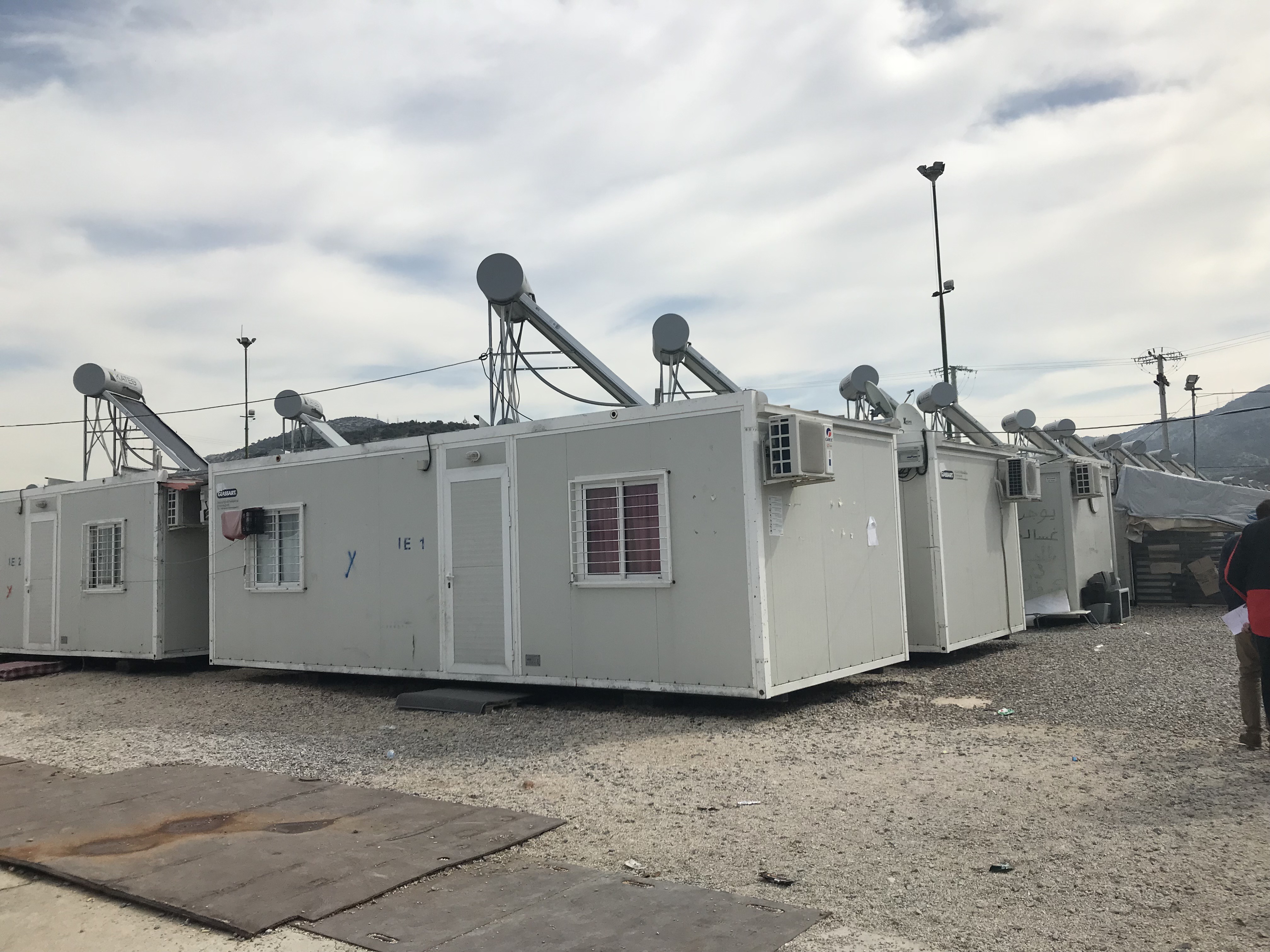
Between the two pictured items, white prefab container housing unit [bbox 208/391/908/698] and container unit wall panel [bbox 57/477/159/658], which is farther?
container unit wall panel [bbox 57/477/159/658]

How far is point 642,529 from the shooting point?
27.9 ft

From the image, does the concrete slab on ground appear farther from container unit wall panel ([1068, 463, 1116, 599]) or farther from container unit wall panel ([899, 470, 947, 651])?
container unit wall panel ([1068, 463, 1116, 599])

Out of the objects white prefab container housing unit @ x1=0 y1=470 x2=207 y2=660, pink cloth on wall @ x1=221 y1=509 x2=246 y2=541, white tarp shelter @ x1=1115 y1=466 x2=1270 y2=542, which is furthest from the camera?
white tarp shelter @ x1=1115 y1=466 x2=1270 y2=542

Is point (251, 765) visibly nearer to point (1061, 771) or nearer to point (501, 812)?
point (501, 812)

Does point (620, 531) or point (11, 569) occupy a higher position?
point (620, 531)

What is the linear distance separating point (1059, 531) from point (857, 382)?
4.22 meters

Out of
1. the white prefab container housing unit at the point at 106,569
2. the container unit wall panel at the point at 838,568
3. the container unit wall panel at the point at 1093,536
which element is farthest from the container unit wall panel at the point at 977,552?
the white prefab container housing unit at the point at 106,569

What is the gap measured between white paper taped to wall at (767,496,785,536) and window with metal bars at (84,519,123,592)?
9835 millimetres

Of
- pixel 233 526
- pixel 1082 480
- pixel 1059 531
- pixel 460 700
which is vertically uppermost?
pixel 1082 480

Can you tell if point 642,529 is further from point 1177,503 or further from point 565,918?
point 1177,503

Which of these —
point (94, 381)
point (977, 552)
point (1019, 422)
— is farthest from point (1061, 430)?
point (94, 381)

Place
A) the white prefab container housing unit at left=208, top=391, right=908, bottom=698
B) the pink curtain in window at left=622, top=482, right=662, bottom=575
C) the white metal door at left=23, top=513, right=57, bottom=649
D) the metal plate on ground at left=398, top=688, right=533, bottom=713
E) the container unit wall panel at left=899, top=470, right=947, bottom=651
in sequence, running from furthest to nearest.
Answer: the white metal door at left=23, top=513, right=57, bottom=649, the container unit wall panel at left=899, top=470, right=947, bottom=651, the metal plate on ground at left=398, top=688, right=533, bottom=713, the pink curtain in window at left=622, top=482, right=662, bottom=575, the white prefab container housing unit at left=208, top=391, right=908, bottom=698

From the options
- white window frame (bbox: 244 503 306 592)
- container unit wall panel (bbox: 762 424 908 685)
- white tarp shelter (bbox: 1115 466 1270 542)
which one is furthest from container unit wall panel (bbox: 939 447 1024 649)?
white window frame (bbox: 244 503 306 592)

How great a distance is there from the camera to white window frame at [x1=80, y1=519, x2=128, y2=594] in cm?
1338
